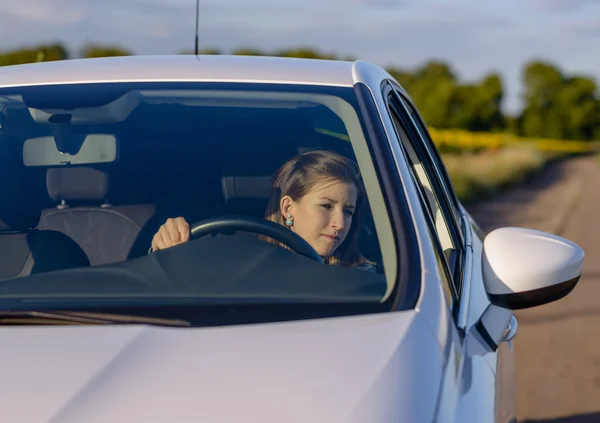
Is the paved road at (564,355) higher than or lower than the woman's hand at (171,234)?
lower

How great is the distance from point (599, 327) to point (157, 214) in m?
5.27

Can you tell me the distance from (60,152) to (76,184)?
113 mm

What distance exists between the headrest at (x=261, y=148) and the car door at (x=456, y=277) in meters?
0.26

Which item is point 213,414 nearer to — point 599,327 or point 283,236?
point 283,236

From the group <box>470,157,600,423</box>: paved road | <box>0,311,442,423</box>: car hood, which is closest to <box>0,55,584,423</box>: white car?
<box>0,311,442,423</box>: car hood

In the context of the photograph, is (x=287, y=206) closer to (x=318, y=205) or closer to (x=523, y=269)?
(x=318, y=205)

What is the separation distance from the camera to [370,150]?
2396 mm

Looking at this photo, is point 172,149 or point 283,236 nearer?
point 283,236

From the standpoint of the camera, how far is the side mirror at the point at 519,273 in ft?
7.20

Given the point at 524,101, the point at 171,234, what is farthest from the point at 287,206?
the point at 524,101

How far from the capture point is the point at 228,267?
2.24m

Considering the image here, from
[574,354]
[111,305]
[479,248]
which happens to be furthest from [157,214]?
[574,354]

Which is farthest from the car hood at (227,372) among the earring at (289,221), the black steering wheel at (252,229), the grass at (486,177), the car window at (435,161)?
the grass at (486,177)

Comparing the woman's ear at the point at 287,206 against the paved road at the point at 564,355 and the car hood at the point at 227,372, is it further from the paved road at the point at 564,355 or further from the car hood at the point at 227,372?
the paved road at the point at 564,355
